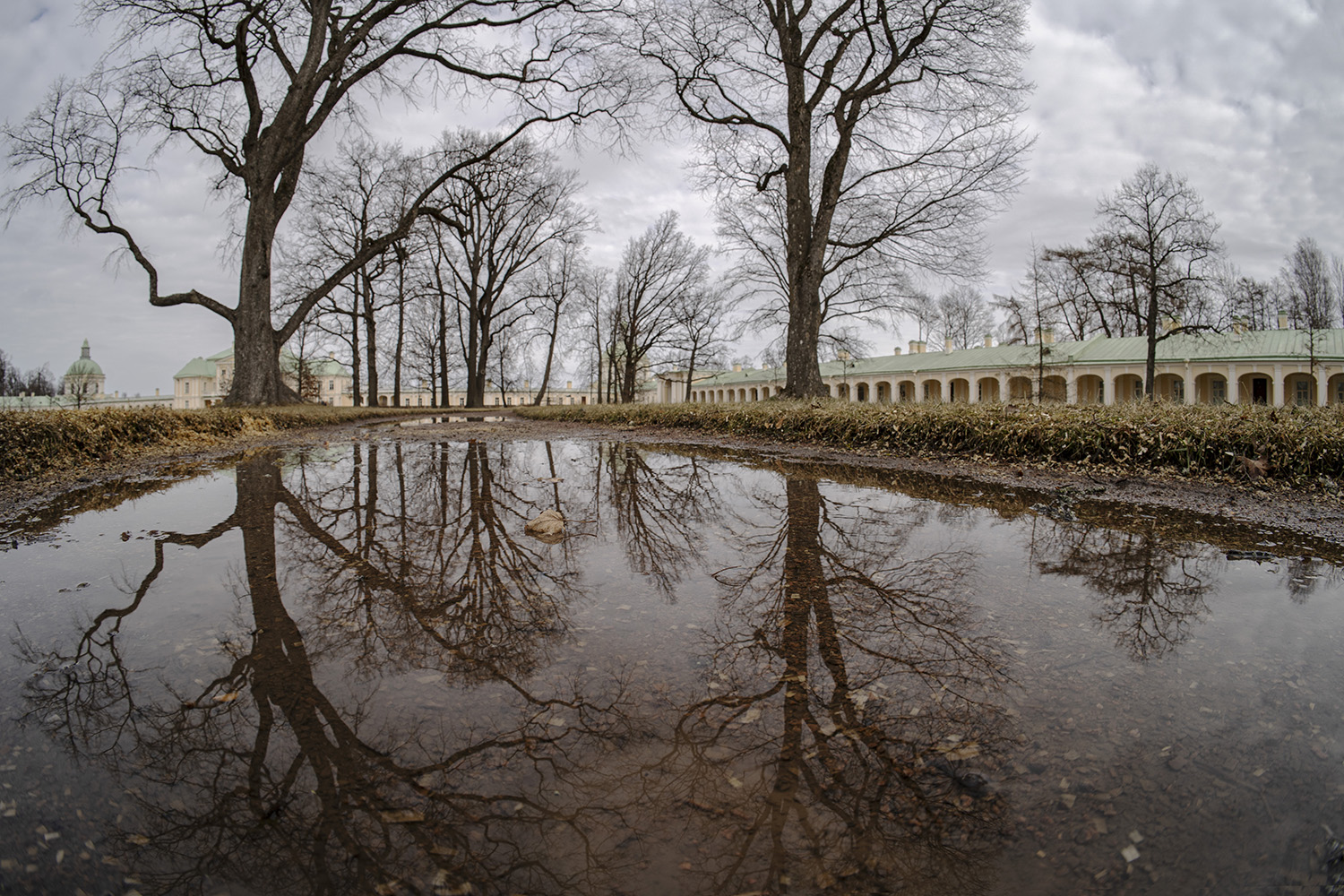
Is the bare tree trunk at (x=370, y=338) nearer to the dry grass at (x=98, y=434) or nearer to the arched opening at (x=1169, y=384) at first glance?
the dry grass at (x=98, y=434)

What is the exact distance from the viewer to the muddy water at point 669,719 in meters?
1.10

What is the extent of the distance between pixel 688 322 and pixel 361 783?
4186 cm

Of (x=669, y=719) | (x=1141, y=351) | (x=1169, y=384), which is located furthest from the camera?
(x=1169, y=384)

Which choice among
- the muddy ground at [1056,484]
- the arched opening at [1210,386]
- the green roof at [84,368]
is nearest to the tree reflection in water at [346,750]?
the muddy ground at [1056,484]

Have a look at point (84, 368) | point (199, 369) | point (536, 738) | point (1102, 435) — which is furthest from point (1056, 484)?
point (199, 369)

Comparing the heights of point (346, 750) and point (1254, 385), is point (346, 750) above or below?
below

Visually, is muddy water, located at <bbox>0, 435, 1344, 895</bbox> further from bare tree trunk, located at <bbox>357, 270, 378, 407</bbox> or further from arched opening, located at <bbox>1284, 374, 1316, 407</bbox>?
arched opening, located at <bbox>1284, 374, 1316, 407</bbox>

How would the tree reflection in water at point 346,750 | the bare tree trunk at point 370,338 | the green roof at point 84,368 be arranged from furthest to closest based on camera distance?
the green roof at point 84,368 < the bare tree trunk at point 370,338 < the tree reflection in water at point 346,750

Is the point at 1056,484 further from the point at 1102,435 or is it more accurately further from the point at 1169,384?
the point at 1169,384

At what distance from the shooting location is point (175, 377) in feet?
319

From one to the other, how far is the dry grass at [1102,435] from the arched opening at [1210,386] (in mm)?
38589

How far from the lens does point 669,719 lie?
1566 mm

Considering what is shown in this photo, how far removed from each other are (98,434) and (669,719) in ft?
27.9

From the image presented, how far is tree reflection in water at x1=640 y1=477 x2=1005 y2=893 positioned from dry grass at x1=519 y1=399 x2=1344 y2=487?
14.8 feet
